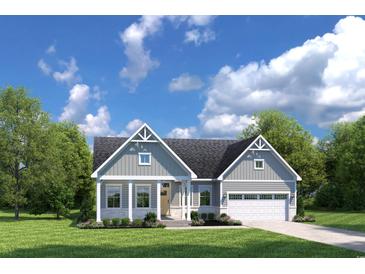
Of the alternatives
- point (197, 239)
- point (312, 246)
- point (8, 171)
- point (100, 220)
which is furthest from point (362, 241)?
point (8, 171)

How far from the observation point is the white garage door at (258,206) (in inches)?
1303

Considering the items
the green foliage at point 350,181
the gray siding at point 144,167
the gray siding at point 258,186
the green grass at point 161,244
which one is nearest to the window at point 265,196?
the gray siding at point 258,186

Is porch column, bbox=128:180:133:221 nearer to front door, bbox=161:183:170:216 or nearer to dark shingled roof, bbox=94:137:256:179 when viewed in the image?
dark shingled roof, bbox=94:137:256:179

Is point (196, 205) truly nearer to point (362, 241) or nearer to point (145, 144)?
point (145, 144)

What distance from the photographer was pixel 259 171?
110 feet

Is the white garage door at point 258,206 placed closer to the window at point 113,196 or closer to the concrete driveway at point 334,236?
the concrete driveway at point 334,236

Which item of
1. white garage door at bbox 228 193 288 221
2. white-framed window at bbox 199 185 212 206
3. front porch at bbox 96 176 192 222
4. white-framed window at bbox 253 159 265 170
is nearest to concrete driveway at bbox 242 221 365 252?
white garage door at bbox 228 193 288 221

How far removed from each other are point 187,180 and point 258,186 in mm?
6046

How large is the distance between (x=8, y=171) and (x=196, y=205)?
16.1 m

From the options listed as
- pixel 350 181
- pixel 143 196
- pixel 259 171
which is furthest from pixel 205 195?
pixel 350 181

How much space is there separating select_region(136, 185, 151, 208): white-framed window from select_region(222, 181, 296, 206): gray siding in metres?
5.55

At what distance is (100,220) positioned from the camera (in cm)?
2959

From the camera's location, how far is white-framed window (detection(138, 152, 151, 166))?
3069 centimetres

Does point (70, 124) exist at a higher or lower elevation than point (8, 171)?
higher
